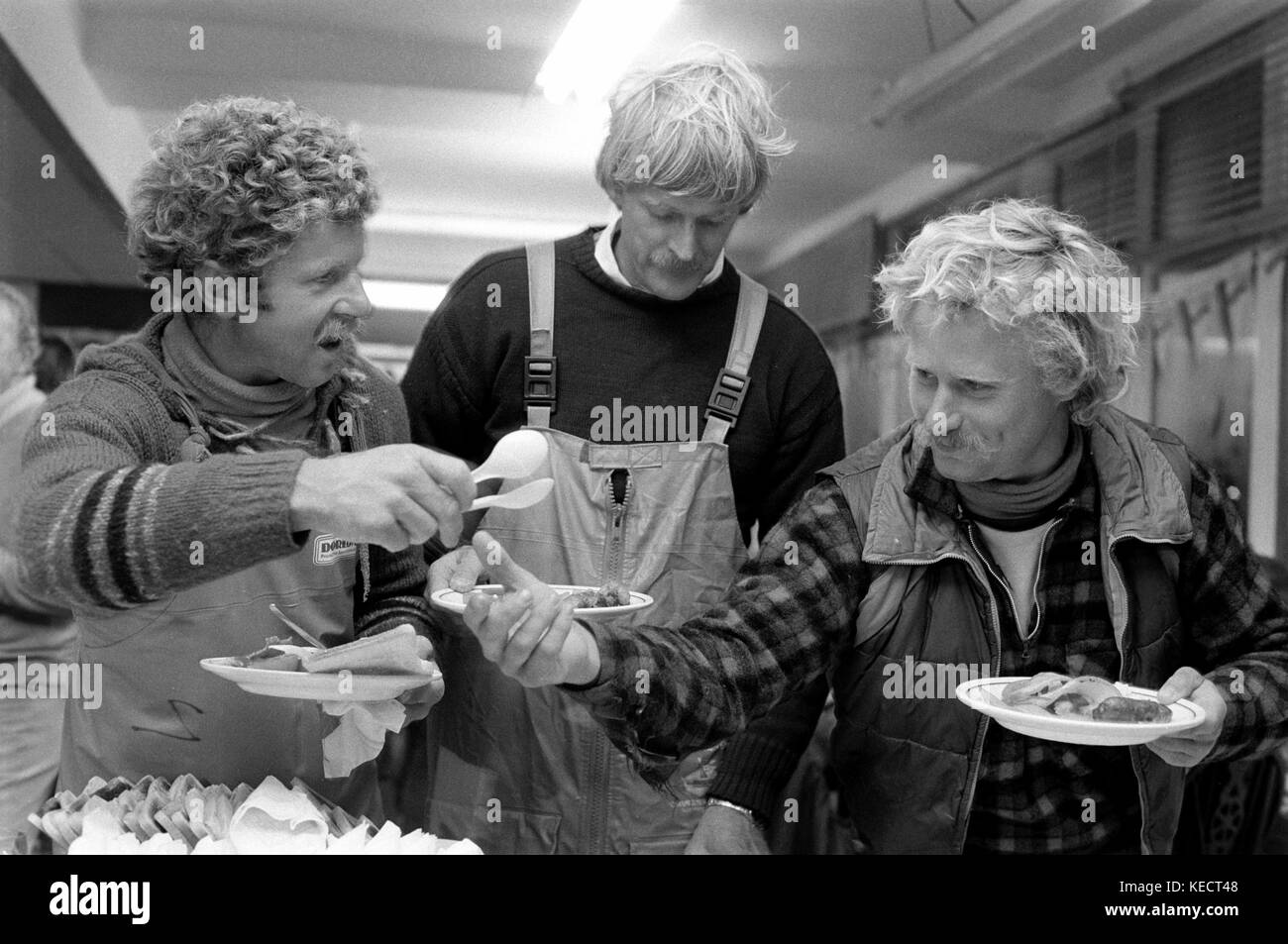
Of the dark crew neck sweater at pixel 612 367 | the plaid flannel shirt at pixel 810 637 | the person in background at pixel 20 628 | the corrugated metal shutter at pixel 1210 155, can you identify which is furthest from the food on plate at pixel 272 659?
the corrugated metal shutter at pixel 1210 155

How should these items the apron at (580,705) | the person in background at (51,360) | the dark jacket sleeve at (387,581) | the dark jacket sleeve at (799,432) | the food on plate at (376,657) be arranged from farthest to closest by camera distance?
1. the person in background at (51,360)
2. the dark jacket sleeve at (799,432)
3. the apron at (580,705)
4. the dark jacket sleeve at (387,581)
5. the food on plate at (376,657)

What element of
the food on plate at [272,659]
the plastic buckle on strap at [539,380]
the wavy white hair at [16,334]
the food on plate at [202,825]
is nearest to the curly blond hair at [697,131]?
Answer: the plastic buckle on strap at [539,380]

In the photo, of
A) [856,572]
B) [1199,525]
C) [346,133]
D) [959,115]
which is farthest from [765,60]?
[1199,525]

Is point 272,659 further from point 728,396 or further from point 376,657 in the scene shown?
point 728,396

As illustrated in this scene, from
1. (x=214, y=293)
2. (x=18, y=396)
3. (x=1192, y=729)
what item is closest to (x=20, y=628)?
(x=18, y=396)

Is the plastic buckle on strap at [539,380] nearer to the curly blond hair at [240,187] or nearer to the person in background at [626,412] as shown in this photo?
the person in background at [626,412]

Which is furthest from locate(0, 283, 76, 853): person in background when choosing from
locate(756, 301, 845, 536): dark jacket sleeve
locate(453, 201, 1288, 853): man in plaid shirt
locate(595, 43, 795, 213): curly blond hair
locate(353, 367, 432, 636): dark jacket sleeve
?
locate(756, 301, 845, 536): dark jacket sleeve

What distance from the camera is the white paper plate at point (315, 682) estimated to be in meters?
1.17

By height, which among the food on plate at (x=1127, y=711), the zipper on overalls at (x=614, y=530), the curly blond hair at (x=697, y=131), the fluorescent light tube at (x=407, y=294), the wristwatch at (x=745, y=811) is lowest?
the wristwatch at (x=745, y=811)

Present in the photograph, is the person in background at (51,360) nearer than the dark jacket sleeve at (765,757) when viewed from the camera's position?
No

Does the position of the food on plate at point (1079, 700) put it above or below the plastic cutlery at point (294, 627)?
below

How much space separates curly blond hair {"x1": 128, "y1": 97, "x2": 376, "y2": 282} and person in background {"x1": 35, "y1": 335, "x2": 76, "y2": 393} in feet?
1.77

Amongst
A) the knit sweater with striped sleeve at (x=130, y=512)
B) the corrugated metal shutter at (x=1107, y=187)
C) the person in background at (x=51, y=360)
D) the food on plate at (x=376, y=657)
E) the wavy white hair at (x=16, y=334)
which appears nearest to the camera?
the knit sweater with striped sleeve at (x=130, y=512)

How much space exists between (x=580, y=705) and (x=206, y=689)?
44 centimetres
